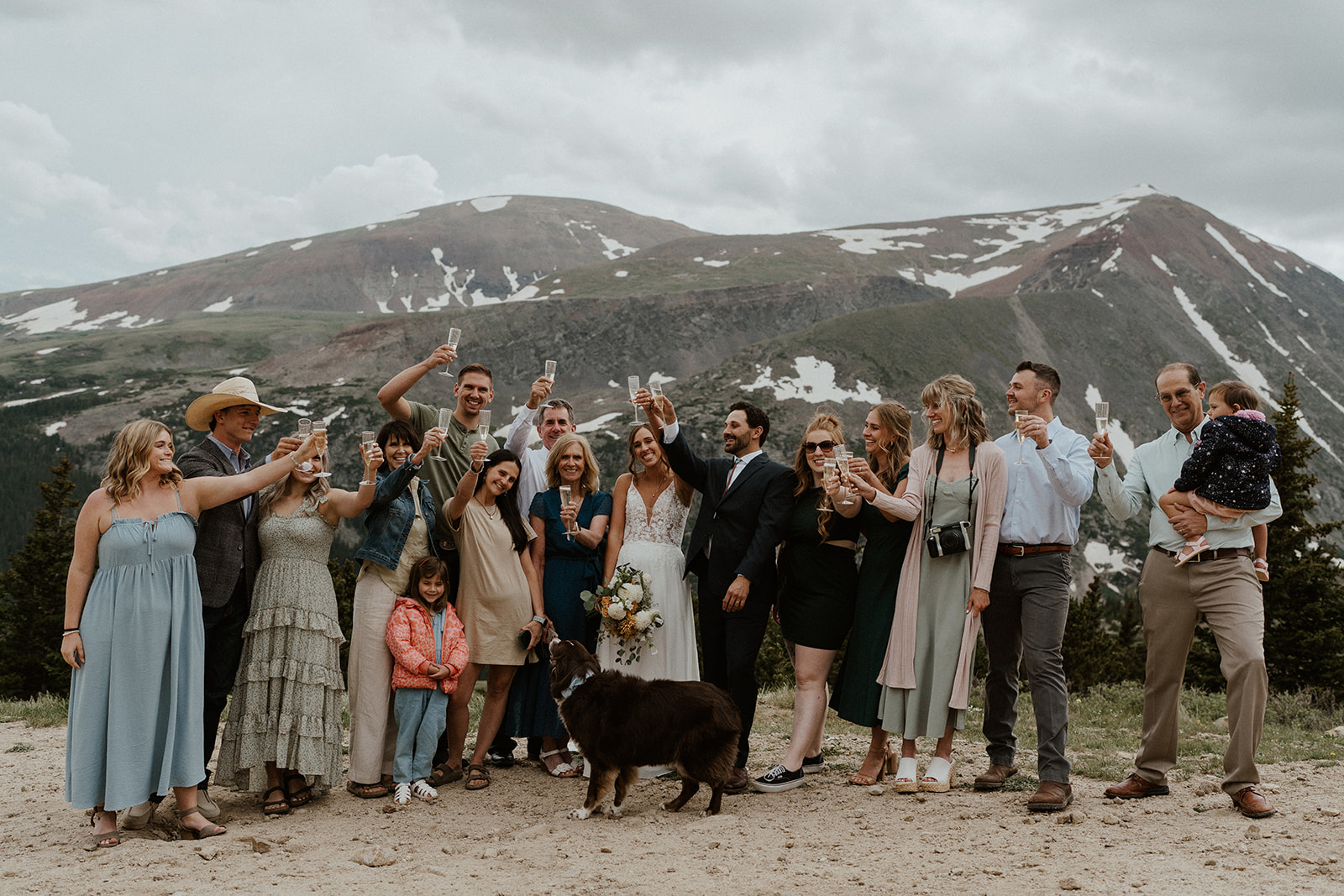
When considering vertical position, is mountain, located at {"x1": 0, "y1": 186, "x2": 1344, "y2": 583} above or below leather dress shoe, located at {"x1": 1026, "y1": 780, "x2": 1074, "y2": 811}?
above

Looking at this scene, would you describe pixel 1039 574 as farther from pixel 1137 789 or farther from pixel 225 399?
pixel 225 399

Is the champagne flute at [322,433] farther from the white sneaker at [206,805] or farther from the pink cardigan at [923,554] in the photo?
the pink cardigan at [923,554]

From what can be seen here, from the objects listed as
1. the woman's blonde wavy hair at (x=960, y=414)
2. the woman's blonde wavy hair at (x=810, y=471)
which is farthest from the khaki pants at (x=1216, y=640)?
the woman's blonde wavy hair at (x=810, y=471)

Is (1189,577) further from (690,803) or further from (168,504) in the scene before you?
(168,504)

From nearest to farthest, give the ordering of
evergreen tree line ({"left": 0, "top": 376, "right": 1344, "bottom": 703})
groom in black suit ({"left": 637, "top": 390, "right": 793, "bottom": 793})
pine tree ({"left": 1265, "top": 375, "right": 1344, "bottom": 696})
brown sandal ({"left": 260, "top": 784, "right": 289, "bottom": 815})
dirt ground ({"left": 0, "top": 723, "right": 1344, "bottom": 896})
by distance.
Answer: dirt ground ({"left": 0, "top": 723, "right": 1344, "bottom": 896}) → brown sandal ({"left": 260, "top": 784, "right": 289, "bottom": 815}) → groom in black suit ({"left": 637, "top": 390, "right": 793, "bottom": 793}) → pine tree ({"left": 1265, "top": 375, "right": 1344, "bottom": 696}) → evergreen tree line ({"left": 0, "top": 376, "right": 1344, "bottom": 703})

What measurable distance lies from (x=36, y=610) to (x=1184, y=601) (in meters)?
29.3

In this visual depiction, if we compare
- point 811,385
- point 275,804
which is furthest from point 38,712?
point 811,385

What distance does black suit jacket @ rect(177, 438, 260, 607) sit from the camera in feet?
17.6

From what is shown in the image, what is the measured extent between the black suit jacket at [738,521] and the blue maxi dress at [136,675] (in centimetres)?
304

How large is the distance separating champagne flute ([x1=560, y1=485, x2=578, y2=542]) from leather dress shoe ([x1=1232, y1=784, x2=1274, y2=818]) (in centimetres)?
433

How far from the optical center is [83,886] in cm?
431

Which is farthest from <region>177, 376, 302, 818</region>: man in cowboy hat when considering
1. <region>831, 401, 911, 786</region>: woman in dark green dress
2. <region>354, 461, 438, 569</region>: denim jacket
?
<region>831, 401, 911, 786</region>: woman in dark green dress

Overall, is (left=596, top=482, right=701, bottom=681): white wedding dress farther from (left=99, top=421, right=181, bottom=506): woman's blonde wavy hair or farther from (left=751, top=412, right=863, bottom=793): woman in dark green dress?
(left=99, top=421, right=181, bottom=506): woman's blonde wavy hair

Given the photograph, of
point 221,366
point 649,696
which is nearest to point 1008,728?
point 649,696
